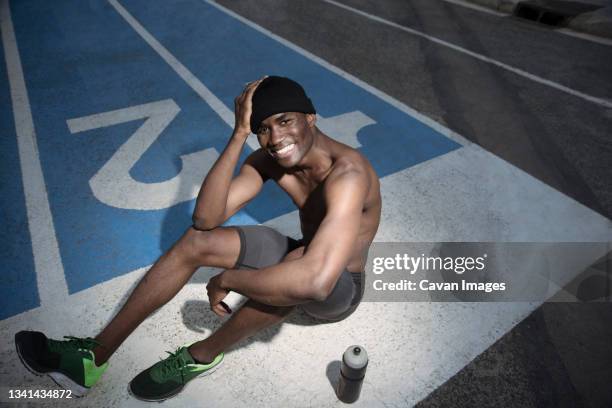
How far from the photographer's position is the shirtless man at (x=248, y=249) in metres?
2.48

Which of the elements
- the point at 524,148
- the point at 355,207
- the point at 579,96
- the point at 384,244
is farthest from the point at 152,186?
the point at 579,96

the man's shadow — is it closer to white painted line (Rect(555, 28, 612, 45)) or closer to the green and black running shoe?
the green and black running shoe

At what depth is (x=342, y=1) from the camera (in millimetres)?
12094

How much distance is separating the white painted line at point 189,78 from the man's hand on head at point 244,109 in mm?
2872

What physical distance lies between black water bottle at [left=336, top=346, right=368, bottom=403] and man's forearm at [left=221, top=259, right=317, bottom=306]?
0.48 m

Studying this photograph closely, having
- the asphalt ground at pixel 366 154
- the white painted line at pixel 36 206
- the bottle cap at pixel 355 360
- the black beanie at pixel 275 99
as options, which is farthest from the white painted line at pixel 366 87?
the white painted line at pixel 36 206

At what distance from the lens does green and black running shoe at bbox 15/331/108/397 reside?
2.74 metres

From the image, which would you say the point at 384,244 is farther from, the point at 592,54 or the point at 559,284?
the point at 592,54

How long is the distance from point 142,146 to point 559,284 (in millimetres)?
5249

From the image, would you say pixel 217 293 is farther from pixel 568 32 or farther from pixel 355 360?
pixel 568 32

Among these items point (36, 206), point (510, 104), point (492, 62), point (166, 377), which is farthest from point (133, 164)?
point (492, 62)

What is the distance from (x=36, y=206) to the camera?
14.9 ft

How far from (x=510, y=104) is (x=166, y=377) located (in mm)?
6767

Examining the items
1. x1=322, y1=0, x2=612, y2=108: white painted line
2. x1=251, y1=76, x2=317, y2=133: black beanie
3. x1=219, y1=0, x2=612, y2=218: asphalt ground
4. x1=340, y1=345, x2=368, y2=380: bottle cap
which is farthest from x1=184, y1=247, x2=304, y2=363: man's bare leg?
x1=322, y1=0, x2=612, y2=108: white painted line
